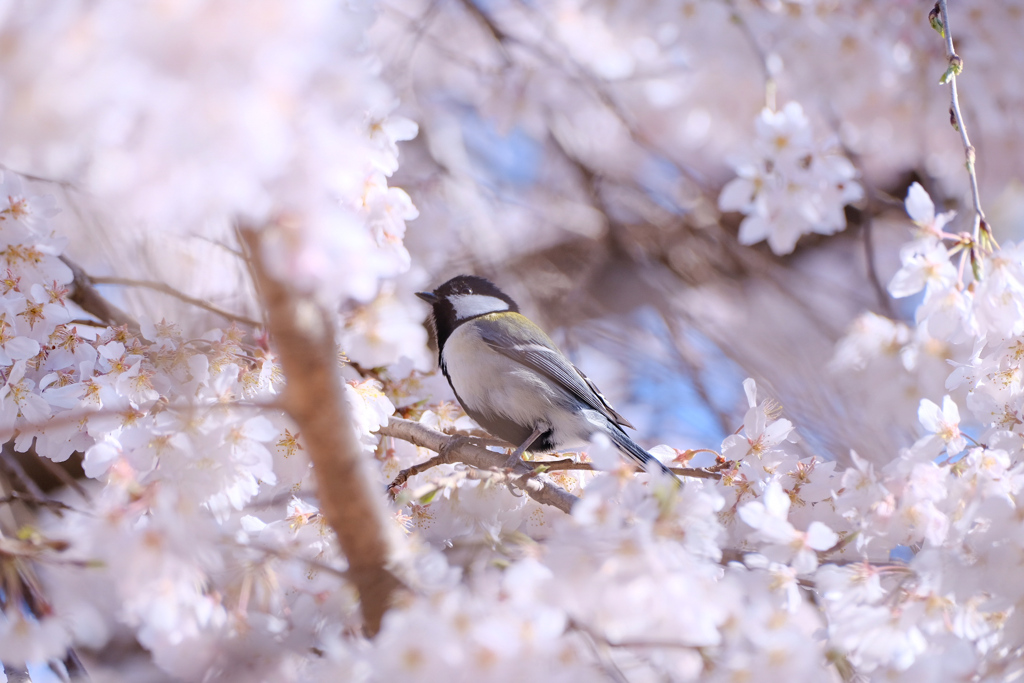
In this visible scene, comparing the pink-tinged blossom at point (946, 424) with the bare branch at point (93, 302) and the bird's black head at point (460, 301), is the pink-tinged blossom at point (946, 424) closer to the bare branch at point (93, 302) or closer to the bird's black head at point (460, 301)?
the bird's black head at point (460, 301)

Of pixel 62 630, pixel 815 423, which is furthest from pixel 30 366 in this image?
pixel 815 423

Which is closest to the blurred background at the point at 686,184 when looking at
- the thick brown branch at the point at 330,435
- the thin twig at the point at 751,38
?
the thin twig at the point at 751,38

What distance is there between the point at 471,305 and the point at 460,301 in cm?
3

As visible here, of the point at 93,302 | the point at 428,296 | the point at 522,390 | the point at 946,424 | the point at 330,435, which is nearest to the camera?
the point at 330,435

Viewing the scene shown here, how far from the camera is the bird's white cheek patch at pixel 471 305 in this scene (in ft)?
7.12

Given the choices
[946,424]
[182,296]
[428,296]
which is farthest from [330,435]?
[428,296]

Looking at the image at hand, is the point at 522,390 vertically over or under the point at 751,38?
under

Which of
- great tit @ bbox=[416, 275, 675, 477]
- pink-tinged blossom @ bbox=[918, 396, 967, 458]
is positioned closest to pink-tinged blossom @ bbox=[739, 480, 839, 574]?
pink-tinged blossom @ bbox=[918, 396, 967, 458]

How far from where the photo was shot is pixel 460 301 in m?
2.18

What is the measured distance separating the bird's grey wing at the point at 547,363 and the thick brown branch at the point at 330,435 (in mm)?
1048

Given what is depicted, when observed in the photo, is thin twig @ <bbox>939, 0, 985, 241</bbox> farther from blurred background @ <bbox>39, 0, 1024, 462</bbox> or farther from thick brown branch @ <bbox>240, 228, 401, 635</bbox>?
thick brown branch @ <bbox>240, 228, 401, 635</bbox>

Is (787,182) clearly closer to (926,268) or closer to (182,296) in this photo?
(926,268)

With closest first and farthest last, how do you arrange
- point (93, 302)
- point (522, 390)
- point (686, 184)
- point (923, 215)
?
1. point (923, 215)
2. point (93, 302)
3. point (522, 390)
4. point (686, 184)

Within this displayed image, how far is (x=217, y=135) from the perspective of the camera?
59cm
